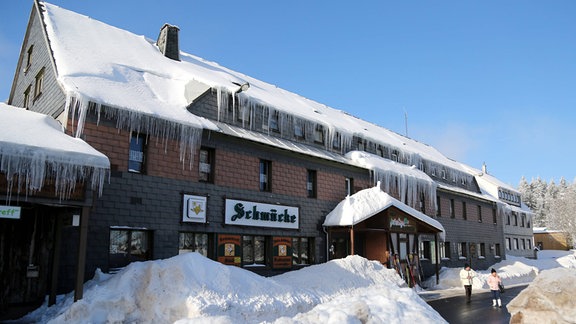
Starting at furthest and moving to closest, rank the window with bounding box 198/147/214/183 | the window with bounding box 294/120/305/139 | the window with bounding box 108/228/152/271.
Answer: the window with bounding box 294/120/305/139 < the window with bounding box 198/147/214/183 < the window with bounding box 108/228/152/271

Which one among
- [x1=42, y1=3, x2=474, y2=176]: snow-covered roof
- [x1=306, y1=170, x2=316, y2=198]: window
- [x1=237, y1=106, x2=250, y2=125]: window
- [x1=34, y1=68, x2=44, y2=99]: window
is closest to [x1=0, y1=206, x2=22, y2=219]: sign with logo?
[x1=42, y1=3, x2=474, y2=176]: snow-covered roof

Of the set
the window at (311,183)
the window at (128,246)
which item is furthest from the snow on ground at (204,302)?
the window at (311,183)

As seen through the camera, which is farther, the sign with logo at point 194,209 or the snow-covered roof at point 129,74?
the sign with logo at point 194,209

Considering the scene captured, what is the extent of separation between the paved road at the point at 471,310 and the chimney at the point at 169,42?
1512 cm

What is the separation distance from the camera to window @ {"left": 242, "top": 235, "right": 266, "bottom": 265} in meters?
17.7

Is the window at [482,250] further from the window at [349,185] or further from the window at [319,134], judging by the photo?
the window at [319,134]

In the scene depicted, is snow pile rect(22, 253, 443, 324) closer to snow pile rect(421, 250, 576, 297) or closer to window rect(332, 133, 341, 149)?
window rect(332, 133, 341, 149)

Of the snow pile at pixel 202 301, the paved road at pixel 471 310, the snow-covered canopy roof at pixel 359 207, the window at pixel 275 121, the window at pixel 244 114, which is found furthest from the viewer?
the window at pixel 275 121

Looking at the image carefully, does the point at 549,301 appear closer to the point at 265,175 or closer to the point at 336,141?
the point at 265,175

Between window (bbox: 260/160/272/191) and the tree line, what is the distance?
4972 cm

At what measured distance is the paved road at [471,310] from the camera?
1361 centimetres

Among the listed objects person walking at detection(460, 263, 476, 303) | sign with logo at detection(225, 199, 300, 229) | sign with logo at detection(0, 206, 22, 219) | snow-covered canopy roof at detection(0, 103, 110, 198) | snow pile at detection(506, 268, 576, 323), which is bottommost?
person walking at detection(460, 263, 476, 303)

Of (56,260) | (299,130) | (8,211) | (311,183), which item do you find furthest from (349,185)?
(8,211)

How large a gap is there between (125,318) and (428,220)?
16.8 meters
